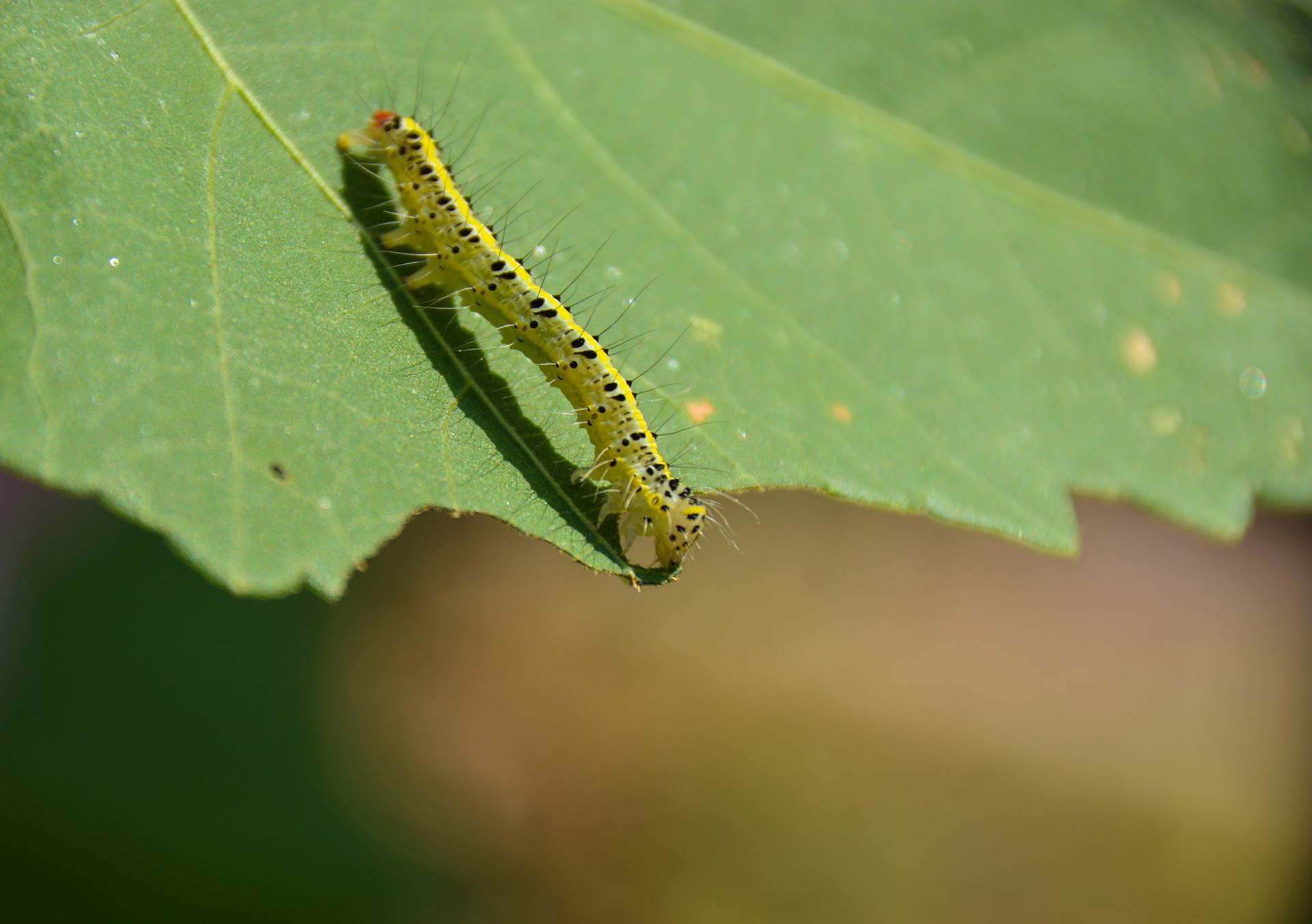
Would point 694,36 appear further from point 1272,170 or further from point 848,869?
point 848,869

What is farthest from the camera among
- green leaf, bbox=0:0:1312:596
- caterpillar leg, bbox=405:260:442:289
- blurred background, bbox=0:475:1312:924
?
blurred background, bbox=0:475:1312:924

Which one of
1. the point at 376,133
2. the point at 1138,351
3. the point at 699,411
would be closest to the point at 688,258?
the point at 699,411

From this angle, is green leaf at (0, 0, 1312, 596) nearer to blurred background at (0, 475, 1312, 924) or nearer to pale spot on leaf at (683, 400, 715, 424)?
pale spot on leaf at (683, 400, 715, 424)

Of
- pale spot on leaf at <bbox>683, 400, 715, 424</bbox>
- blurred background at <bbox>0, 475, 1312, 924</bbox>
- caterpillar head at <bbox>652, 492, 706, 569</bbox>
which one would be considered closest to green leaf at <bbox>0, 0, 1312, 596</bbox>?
pale spot on leaf at <bbox>683, 400, 715, 424</bbox>

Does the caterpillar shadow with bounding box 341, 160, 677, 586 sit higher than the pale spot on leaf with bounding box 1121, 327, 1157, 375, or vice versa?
the pale spot on leaf with bounding box 1121, 327, 1157, 375

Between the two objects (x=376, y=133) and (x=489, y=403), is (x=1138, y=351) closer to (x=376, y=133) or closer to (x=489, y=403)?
(x=489, y=403)

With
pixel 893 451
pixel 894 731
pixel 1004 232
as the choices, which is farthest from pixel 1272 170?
pixel 894 731
